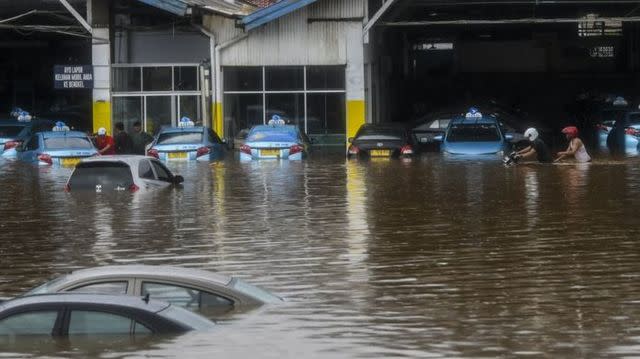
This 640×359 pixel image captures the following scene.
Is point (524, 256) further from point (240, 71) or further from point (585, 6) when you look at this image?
point (585, 6)

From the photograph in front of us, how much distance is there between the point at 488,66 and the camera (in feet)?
210

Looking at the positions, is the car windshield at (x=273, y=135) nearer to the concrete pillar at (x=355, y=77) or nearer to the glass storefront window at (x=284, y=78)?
the concrete pillar at (x=355, y=77)

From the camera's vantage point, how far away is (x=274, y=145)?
3444 cm

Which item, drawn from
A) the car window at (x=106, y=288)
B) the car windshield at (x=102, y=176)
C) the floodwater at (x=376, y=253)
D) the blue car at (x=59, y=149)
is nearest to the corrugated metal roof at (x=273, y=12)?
the blue car at (x=59, y=149)

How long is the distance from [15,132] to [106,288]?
2951 cm

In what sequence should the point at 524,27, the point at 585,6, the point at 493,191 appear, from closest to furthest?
the point at 493,191 → the point at 585,6 → the point at 524,27

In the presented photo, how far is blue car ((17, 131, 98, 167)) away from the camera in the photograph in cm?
3203

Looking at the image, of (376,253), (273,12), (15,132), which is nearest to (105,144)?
(15,132)

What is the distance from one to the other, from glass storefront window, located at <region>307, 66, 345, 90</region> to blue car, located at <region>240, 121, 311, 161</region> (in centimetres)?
652

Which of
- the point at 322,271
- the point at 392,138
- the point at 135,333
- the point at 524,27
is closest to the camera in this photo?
the point at 135,333

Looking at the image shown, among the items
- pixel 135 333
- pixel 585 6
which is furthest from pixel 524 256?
pixel 585 6

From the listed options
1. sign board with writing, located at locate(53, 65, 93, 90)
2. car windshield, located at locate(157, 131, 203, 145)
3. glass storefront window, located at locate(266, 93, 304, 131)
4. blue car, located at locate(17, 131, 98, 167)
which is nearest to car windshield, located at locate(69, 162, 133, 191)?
blue car, located at locate(17, 131, 98, 167)

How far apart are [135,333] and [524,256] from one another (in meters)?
7.72

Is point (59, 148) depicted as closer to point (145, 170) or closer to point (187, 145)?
point (187, 145)
